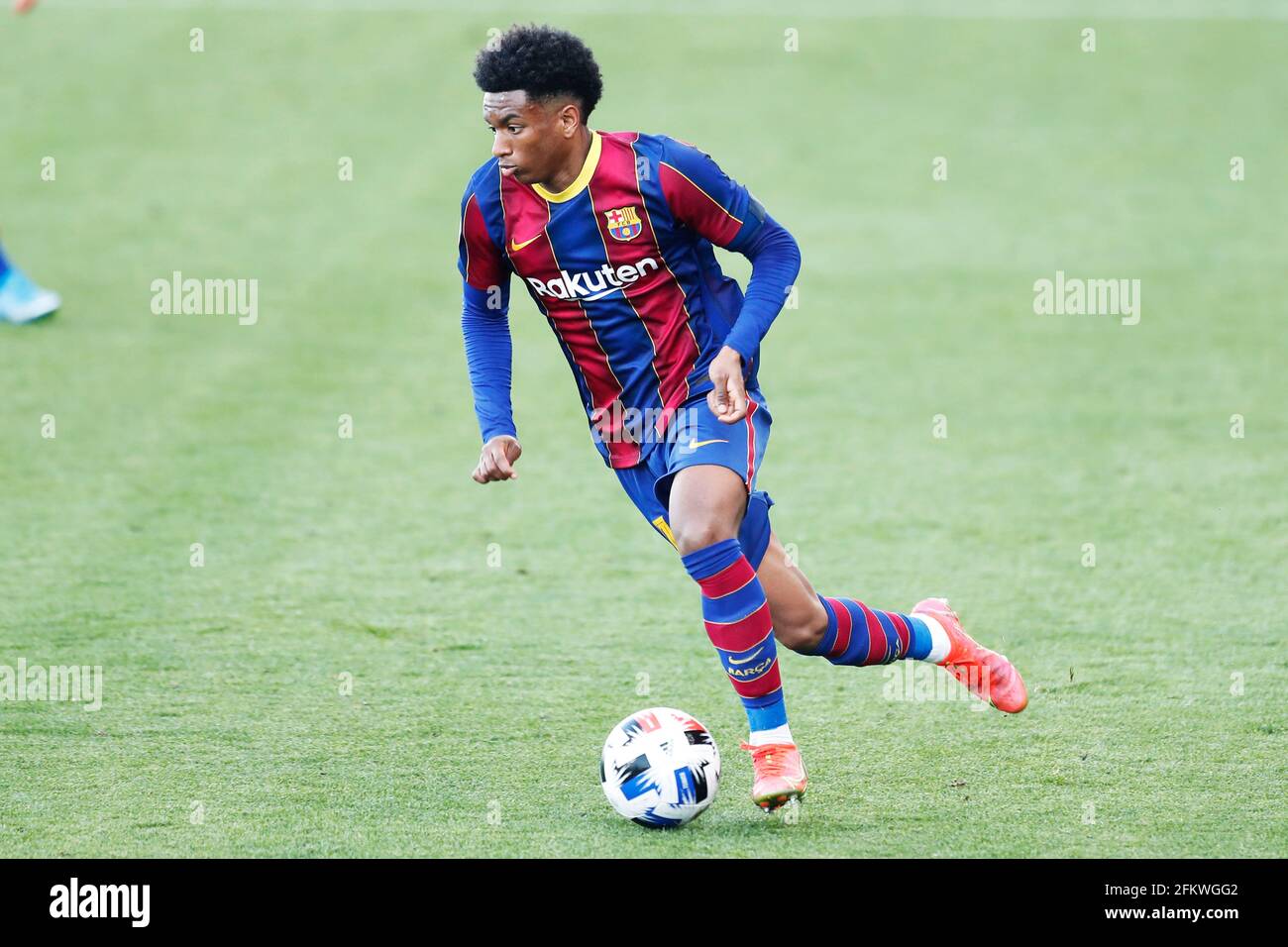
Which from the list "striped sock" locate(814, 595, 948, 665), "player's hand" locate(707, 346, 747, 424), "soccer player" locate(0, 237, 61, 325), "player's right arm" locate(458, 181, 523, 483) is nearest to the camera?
"player's hand" locate(707, 346, 747, 424)

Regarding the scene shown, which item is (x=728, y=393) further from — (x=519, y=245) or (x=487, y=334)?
(x=487, y=334)

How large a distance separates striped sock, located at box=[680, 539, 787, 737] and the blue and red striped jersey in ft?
1.63

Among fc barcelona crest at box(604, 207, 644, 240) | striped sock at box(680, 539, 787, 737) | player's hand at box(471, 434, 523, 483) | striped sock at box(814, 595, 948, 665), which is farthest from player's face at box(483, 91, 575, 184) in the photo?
striped sock at box(814, 595, 948, 665)

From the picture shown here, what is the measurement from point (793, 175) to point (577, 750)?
396 inches

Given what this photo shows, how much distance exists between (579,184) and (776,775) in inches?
67.1

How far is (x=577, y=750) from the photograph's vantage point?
5.12 meters

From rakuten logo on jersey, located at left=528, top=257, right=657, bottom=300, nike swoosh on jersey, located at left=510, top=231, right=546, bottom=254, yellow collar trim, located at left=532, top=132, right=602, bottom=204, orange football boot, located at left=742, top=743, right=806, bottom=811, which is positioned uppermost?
yellow collar trim, located at left=532, top=132, right=602, bottom=204

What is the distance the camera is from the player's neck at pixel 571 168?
4707 millimetres

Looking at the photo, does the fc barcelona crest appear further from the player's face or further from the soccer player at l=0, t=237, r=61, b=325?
the soccer player at l=0, t=237, r=61, b=325

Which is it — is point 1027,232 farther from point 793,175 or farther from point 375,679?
point 375,679

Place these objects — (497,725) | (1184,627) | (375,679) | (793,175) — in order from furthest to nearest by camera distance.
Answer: (793,175) < (1184,627) < (375,679) < (497,725)

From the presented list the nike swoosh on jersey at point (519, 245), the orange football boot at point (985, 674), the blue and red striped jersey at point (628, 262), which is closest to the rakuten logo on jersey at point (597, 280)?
the blue and red striped jersey at point (628, 262)

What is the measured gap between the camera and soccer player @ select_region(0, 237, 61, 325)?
10.7 metres

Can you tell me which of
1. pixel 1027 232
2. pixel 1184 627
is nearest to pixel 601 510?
pixel 1184 627
